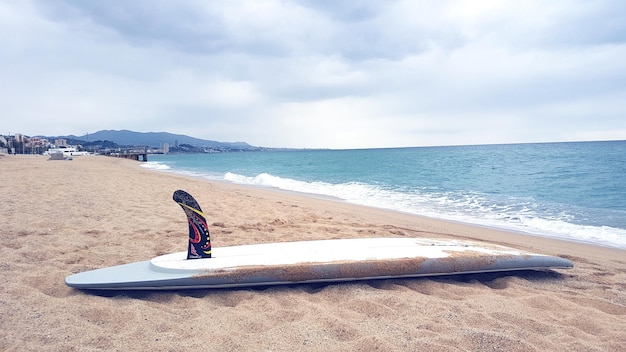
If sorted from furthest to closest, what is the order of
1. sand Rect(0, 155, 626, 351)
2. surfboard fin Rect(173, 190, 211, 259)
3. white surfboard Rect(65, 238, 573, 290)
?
surfboard fin Rect(173, 190, 211, 259), white surfboard Rect(65, 238, 573, 290), sand Rect(0, 155, 626, 351)

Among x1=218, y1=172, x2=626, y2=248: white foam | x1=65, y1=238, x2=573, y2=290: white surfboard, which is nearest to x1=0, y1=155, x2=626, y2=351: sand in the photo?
x1=65, y1=238, x2=573, y2=290: white surfboard

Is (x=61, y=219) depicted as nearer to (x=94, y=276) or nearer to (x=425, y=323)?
(x=94, y=276)

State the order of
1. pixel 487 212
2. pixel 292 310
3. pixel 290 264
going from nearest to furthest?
pixel 292 310, pixel 290 264, pixel 487 212

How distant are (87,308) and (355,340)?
1.77m

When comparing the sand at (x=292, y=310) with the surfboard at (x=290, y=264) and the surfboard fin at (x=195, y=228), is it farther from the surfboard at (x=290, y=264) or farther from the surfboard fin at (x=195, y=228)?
the surfboard fin at (x=195, y=228)

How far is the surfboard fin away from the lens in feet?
10.5

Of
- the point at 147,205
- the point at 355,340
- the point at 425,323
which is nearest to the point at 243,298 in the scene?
the point at 355,340

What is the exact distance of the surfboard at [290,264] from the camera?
2975mm

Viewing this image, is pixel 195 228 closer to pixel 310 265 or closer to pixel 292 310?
pixel 310 265

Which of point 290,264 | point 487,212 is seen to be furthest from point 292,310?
point 487,212

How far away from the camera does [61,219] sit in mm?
5137

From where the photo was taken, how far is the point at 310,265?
3178 millimetres

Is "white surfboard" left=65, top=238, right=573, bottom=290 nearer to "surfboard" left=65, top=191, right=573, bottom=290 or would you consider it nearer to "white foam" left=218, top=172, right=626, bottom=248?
"surfboard" left=65, top=191, right=573, bottom=290

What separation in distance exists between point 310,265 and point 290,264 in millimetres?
Result: 163
